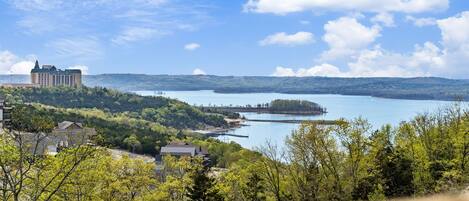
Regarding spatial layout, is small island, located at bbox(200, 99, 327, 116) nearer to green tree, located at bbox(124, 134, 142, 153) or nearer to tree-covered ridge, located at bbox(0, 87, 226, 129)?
tree-covered ridge, located at bbox(0, 87, 226, 129)

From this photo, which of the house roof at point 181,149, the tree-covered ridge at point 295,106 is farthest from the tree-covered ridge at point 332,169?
the tree-covered ridge at point 295,106

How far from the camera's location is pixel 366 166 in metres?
20.7

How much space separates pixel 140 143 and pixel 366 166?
42.9 m

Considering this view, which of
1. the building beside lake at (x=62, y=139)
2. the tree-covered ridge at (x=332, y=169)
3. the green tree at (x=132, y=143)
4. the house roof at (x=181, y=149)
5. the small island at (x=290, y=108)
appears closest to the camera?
the building beside lake at (x=62, y=139)

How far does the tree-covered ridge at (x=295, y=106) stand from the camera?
157m

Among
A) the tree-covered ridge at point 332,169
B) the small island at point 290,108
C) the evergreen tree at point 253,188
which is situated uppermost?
the tree-covered ridge at point 332,169

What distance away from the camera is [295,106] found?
160875mm

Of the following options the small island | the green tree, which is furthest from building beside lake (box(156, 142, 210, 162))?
the small island

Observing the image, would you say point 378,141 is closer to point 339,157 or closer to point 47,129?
point 339,157

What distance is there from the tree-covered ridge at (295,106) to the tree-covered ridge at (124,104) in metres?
33.7

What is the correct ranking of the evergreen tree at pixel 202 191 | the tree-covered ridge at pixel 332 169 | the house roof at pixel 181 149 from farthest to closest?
the house roof at pixel 181 149
the evergreen tree at pixel 202 191
the tree-covered ridge at pixel 332 169

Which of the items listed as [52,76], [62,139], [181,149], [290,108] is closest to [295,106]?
[290,108]

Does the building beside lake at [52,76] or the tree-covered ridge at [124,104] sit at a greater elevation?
the building beside lake at [52,76]

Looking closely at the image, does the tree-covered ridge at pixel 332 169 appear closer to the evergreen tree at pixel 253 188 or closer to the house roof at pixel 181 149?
the evergreen tree at pixel 253 188
